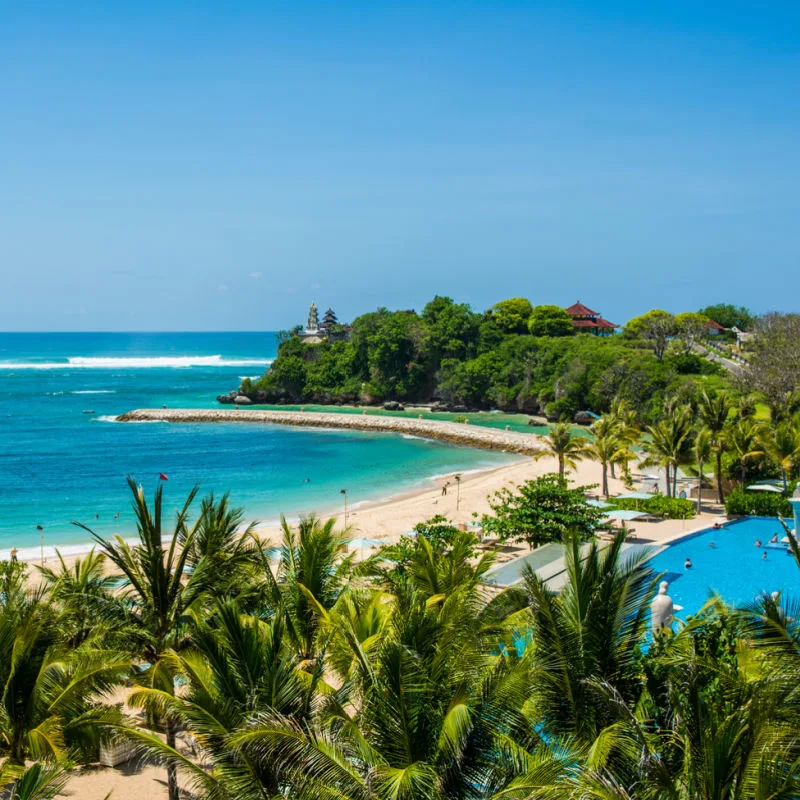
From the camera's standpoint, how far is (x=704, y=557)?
22.6 meters

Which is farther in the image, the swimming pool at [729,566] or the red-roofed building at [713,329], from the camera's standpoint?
the red-roofed building at [713,329]

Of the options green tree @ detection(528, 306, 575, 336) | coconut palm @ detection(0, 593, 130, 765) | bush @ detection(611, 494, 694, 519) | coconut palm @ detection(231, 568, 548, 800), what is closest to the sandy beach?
bush @ detection(611, 494, 694, 519)

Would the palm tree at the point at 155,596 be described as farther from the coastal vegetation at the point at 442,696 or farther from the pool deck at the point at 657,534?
the pool deck at the point at 657,534

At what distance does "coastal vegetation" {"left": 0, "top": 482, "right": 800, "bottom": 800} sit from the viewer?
618cm

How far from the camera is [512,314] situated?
95.0m

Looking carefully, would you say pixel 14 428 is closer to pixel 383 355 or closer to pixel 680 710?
pixel 383 355

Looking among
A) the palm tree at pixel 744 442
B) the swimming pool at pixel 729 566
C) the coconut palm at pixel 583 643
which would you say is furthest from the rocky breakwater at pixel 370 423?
the coconut palm at pixel 583 643

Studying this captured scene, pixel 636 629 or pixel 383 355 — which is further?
pixel 383 355

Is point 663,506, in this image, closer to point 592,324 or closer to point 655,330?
point 655,330

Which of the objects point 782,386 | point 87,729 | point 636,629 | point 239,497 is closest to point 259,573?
point 87,729

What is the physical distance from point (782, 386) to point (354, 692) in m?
41.7

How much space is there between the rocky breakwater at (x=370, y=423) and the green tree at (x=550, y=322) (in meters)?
30.2

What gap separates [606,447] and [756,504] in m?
7.09

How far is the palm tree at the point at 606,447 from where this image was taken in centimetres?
3278
